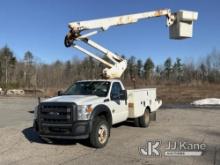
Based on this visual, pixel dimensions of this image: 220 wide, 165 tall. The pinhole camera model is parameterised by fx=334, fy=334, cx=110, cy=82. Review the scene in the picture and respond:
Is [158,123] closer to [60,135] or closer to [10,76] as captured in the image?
[60,135]

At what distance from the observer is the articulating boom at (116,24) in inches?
515

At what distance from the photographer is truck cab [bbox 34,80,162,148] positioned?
9.61 metres

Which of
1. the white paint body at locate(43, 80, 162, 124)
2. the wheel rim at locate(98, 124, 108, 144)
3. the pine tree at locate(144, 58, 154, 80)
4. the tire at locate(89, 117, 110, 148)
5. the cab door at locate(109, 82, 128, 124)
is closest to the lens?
the tire at locate(89, 117, 110, 148)

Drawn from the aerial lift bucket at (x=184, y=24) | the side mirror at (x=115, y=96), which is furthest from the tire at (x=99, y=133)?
the aerial lift bucket at (x=184, y=24)

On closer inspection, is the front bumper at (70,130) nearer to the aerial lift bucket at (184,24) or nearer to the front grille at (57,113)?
the front grille at (57,113)

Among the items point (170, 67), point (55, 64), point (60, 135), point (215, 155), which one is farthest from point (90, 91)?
point (170, 67)

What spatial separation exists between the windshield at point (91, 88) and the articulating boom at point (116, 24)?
168cm

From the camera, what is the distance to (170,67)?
115938mm

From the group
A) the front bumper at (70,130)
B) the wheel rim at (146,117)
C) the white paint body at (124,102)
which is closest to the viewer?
the front bumper at (70,130)

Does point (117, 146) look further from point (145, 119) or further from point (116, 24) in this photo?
point (116, 24)

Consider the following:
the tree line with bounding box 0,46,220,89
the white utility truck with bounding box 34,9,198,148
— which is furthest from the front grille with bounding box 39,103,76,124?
the tree line with bounding box 0,46,220,89

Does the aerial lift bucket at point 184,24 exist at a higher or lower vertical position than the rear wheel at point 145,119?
higher

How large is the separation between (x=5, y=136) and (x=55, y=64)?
99.0m

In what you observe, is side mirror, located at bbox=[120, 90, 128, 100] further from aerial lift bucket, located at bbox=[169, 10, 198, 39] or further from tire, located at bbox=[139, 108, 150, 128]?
aerial lift bucket, located at bbox=[169, 10, 198, 39]
